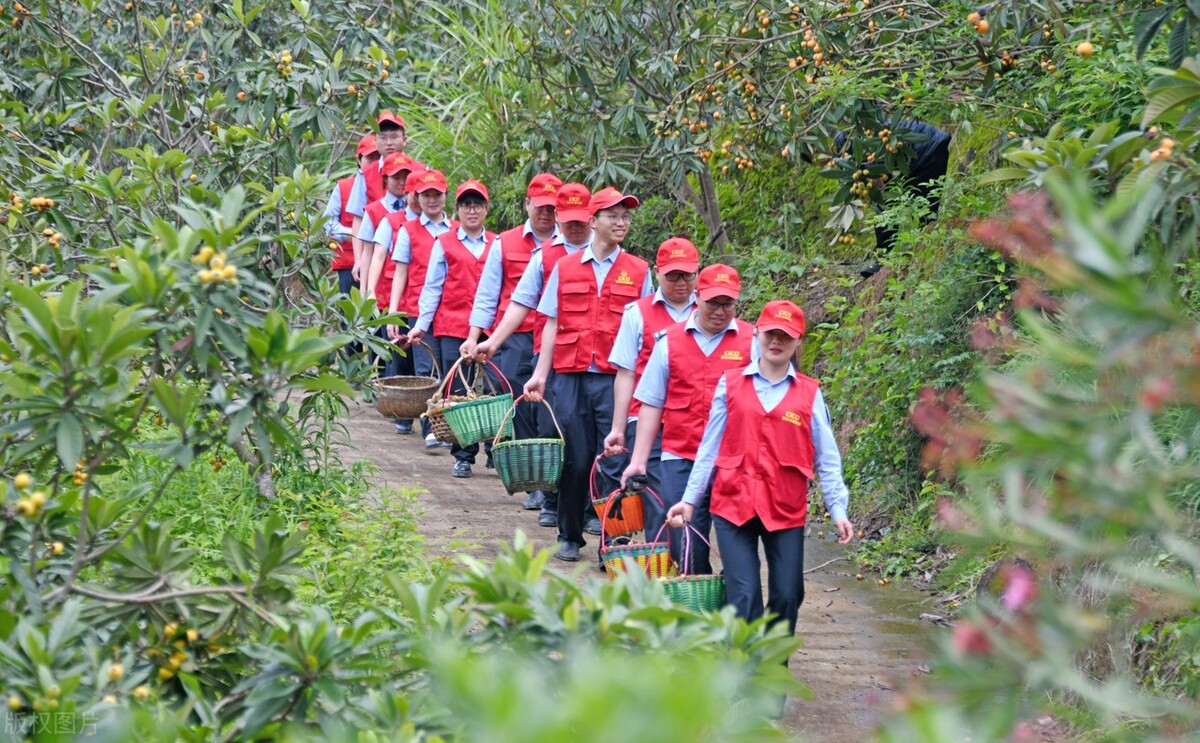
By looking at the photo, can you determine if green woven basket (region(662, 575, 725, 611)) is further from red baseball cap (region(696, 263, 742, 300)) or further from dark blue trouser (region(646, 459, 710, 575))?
red baseball cap (region(696, 263, 742, 300))

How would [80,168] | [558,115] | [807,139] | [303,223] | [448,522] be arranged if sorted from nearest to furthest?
1. [80,168]
2. [303,223]
3. [448,522]
4. [807,139]
5. [558,115]

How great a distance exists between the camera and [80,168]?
21.7ft

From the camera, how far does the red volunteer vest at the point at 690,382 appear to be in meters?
6.79

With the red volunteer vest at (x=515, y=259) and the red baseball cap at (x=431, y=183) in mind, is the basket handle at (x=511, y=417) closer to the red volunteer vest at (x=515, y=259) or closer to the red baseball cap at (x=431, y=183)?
the red volunteer vest at (x=515, y=259)

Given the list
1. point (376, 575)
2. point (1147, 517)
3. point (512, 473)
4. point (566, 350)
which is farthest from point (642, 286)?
point (1147, 517)

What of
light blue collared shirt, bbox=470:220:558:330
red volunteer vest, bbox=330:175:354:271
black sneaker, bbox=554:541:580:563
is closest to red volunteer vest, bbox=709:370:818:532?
black sneaker, bbox=554:541:580:563

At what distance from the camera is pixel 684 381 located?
6.82 metres

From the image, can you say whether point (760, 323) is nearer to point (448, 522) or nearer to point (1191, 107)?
point (1191, 107)

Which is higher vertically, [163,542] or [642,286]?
[642,286]

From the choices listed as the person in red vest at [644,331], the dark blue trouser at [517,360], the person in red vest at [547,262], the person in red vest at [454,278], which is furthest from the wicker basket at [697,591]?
the person in red vest at [454,278]

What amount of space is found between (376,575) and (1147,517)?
15.6 ft

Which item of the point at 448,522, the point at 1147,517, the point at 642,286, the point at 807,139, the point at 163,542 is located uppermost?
the point at 807,139

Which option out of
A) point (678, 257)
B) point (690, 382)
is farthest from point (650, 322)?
point (690, 382)

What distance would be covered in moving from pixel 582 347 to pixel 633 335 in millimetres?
898
